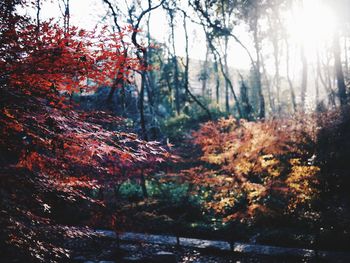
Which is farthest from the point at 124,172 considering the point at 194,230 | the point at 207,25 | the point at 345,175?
the point at 207,25

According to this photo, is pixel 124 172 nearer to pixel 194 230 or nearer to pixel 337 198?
pixel 194 230

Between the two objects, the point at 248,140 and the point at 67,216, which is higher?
the point at 248,140

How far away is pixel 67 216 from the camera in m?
11.3

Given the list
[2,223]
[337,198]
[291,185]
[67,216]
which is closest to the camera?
[2,223]

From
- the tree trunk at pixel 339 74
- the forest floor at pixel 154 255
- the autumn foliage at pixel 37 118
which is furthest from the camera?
the tree trunk at pixel 339 74

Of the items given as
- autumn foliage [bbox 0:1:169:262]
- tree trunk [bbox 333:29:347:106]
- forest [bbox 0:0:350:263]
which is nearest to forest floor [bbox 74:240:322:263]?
forest [bbox 0:0:350:263]

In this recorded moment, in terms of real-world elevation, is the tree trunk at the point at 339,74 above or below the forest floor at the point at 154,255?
above

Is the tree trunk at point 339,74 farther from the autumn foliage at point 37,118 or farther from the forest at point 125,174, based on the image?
the autumn foliage at point 37,118

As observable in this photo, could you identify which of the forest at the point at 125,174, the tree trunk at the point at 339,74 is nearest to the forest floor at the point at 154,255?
the forest at the point at 125,174

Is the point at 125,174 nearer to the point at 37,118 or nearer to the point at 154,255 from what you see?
the point at 154,255

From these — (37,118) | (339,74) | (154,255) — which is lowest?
(154,255)

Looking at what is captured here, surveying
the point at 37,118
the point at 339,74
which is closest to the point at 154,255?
the point at 37,118

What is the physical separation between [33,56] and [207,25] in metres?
18.9

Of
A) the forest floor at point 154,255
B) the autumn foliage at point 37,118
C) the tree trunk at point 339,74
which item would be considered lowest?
the forest floor at point 154,255
